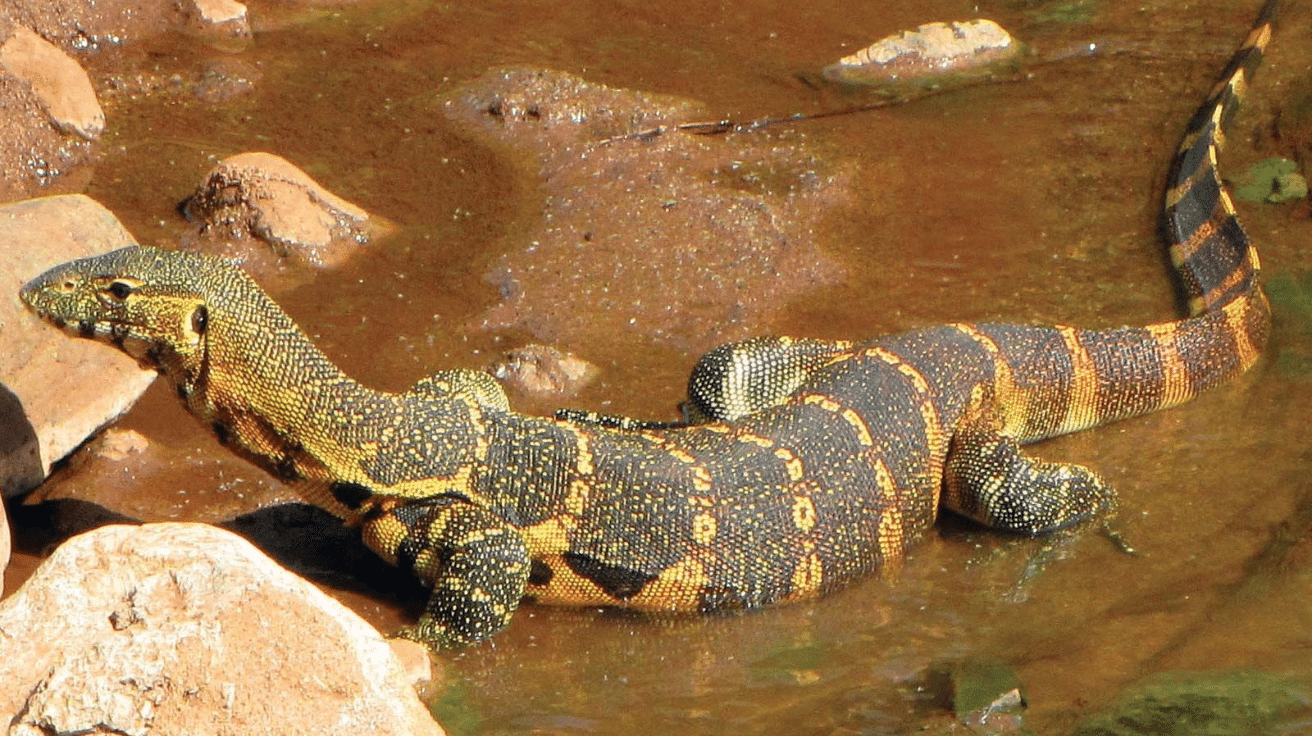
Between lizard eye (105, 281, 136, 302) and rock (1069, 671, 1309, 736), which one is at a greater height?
lizard eye (105, 281, 136, 302)

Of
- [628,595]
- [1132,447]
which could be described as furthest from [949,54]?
[628,595]

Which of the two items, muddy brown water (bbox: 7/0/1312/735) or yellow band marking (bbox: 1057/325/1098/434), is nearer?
muddy brown water (bbox: 7/0/1312/735)

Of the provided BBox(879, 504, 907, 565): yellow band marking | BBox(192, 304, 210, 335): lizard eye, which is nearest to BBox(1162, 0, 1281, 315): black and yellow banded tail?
BBox(879, 504, 907, 565): yellow band marking

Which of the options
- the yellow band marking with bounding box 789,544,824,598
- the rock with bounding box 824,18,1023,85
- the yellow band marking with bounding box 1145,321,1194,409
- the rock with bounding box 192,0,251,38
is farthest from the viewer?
the rock with bounding box 192,0,251,38

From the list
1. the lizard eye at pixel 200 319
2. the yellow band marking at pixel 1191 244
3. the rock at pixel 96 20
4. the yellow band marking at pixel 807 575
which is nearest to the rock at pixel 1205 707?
the yellow band marking at pixel 807 575

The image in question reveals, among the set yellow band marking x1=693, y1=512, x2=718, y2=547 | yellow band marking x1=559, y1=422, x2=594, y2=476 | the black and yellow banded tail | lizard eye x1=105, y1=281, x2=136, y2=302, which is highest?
lizard eye x1=105, y1=281, x2=136, y2=302

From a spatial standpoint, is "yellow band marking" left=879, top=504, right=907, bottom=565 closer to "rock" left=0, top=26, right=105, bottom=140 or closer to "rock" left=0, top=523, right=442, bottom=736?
"rock" left=0, top=523, right=442, bottom=736

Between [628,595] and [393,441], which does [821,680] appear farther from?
[393,441]
